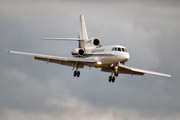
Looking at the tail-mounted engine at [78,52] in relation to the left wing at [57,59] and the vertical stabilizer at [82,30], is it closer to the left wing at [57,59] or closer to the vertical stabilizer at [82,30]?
the left wing at [57,59]

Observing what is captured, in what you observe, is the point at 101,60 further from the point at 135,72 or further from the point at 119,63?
the point at 135,72

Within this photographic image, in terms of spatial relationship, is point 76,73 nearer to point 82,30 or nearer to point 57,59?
point 57,59

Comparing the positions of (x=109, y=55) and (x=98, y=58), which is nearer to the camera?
(x=109, y=55)

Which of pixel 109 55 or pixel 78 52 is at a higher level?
pixel 109 55

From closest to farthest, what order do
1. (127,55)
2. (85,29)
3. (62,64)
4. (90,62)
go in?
(127,55), (90,62), (62,64), (85,29)

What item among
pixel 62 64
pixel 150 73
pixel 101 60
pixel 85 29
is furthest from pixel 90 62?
pixel 85 29

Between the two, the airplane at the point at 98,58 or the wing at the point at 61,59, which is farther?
the wing at the point at 61,59

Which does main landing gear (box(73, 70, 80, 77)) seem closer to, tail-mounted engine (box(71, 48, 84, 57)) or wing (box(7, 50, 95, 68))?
wing (box(7, 50, 95, 68))

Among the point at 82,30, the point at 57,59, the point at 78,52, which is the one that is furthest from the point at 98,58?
the point at 82,30

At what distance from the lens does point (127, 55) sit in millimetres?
47688

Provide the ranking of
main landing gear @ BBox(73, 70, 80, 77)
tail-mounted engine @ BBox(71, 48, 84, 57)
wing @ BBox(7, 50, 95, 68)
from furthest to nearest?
main landing gear @ BBox(73, 70, 80, 77)
tail-mounted engine @ BBox(71, 48, 84, 57)
wing @ BBox(7, 50, 95, 68)

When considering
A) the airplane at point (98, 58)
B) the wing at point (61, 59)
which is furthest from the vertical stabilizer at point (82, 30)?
the wing at point (61, 59)

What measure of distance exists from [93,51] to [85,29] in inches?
531

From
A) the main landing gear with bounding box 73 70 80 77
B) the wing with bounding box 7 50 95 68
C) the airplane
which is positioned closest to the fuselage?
the airplane
